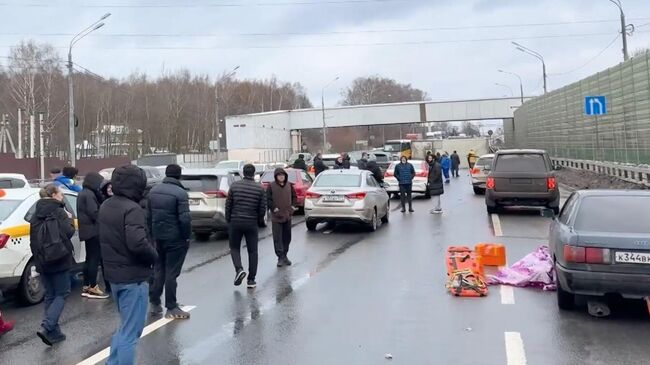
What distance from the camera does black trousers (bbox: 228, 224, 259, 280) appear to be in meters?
9.10

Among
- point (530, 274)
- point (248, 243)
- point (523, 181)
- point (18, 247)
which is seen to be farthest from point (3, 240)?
point (523, 181)

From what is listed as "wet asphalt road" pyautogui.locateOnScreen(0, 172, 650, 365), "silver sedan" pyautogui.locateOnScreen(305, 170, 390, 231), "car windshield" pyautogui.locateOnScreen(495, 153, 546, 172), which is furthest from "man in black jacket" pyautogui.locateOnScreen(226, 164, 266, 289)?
"car windshield" pyautogui.locateOnScreen(495, 153, 546, 172)

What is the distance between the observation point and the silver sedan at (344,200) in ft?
49.1

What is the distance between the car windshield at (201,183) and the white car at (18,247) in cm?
600

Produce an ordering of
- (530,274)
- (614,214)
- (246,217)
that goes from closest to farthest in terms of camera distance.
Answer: (614,214), (530,274), (246,217)

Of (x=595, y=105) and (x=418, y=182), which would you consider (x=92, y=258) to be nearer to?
(x=418, y=182)

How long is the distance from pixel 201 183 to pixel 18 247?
7.01 m

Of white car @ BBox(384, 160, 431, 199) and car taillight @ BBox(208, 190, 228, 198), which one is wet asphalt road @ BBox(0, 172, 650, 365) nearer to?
car taillight @ BBox(208, 190, 228, 198)

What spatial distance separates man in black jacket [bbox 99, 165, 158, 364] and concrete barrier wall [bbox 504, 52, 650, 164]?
2072 cm

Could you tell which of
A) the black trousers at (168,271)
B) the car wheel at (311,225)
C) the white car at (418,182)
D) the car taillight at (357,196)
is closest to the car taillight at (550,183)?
the car taillight at (357,196)

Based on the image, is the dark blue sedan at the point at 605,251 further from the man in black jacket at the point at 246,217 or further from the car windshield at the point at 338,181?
the car windshield at the point at 338,181

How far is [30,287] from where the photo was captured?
27.7 ft

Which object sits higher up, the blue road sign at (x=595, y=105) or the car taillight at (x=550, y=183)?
the blue road sign at (x=595, y=105)

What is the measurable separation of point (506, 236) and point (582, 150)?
22.8m
